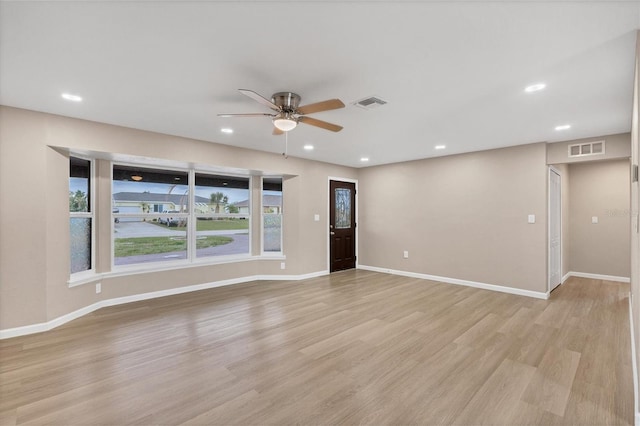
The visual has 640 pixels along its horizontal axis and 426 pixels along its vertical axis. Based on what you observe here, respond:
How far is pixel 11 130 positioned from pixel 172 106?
1.77 meters

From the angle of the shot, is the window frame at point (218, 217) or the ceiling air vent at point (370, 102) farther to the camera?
the window frame at point (218, 217)

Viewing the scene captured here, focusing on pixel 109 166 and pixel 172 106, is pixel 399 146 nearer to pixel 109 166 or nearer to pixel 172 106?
pixel 172 106

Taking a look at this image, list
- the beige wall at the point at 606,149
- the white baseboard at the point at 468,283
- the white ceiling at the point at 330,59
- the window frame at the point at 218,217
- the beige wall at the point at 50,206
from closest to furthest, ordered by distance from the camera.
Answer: the white ceiling at the point at 330,59, the beige wall at the point at 50,206, the beige wall at the point at 606,149, the white baseboard at the point at 468,283, the window frame at the point at 218,217

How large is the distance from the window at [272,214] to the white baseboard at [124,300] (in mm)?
614

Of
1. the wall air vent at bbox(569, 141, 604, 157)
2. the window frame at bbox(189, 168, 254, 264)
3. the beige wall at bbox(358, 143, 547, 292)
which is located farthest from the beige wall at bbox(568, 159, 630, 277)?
the window frame at bbox(189, 168, 254, 264)

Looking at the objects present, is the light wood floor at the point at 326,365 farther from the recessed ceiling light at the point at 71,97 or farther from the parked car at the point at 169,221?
the recessed ceiling light at the point at 71,97

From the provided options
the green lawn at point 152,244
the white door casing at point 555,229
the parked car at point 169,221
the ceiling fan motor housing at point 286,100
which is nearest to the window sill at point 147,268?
the green lawn at point 152,244

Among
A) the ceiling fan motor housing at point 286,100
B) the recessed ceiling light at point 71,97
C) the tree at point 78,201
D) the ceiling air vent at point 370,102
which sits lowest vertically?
the tree at point 78,201

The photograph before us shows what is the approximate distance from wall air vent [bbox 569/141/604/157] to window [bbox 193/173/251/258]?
5610 millimetres

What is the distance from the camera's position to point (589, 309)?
4066mm

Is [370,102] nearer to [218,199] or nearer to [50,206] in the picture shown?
[218,199]

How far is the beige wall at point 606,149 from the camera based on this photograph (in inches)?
160

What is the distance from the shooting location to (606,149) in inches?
165

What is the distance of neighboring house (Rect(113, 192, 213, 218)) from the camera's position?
4.46 metres
